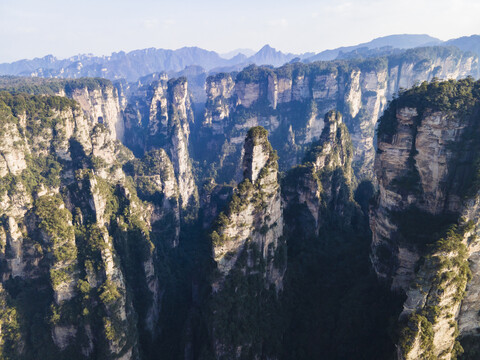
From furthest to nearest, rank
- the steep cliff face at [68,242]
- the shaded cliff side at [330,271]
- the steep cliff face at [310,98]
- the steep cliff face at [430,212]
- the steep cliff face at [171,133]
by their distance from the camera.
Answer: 1. the steep cliff face at [310,98]
2. the steep cliff face at [171,133]
3. the steep cliff face at [68,242]
4. the shaded cliff side at [330,271]
5. the steep cliff face at [430,212]

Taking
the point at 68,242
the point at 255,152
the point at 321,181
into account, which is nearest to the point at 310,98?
the point at 321,181

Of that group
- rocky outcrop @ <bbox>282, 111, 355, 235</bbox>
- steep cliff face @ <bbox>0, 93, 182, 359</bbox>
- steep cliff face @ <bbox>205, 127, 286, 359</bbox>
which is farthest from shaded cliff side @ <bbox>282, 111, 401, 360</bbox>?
steep cliff face @ <bbox>0, 93, 182, 359</bbox>

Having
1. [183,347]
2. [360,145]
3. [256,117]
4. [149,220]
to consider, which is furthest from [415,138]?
[256,117]

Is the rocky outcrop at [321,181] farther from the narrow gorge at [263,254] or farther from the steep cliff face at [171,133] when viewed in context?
the steep cliff face at [171,133]

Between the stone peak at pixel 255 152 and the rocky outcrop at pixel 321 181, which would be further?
the rocky outcrop at pixel 321 181

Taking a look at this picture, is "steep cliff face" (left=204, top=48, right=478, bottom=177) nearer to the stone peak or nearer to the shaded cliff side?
the shaded cliff side

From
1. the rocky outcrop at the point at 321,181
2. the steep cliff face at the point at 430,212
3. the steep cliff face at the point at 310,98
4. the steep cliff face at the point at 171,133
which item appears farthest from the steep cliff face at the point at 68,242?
the steep cliff face at the point at 310,98
